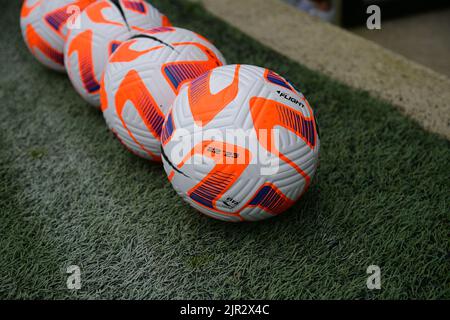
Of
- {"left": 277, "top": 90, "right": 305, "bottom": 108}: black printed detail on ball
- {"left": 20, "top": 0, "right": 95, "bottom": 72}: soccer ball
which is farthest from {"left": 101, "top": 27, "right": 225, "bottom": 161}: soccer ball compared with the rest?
{"left": 20, "top": 0, "right": 95, "bottom": 72}: soccer ball

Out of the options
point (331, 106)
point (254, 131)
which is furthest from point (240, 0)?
point (254, 131)

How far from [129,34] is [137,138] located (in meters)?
0.55

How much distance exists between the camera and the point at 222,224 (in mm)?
1649

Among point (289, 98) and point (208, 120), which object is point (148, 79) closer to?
point (208, 120)

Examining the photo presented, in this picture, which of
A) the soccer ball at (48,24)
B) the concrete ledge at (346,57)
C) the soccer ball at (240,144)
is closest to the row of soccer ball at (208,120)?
the soccer ball at (240,144)

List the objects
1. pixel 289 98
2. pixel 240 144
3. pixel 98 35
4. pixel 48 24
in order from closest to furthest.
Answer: pixel 240 144 → pixel 289 98 → pixel 98 35 → pixel 48 24

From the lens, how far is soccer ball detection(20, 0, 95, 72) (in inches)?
85.9

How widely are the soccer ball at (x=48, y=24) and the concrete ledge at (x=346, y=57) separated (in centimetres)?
121

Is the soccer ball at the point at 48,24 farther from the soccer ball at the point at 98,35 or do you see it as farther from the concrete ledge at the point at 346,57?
the concrete ledge at the point at 346,57

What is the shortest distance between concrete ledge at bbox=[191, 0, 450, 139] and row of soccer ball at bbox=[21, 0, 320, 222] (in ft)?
2.98

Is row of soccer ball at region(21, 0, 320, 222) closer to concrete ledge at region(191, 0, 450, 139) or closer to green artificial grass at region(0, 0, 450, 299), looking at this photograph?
green artificial grass at region(0, 0, 450, 299)

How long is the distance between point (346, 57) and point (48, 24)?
1.76 m

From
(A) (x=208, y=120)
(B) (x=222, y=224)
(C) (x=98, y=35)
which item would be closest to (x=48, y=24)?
(C) (x=98, y=35)
